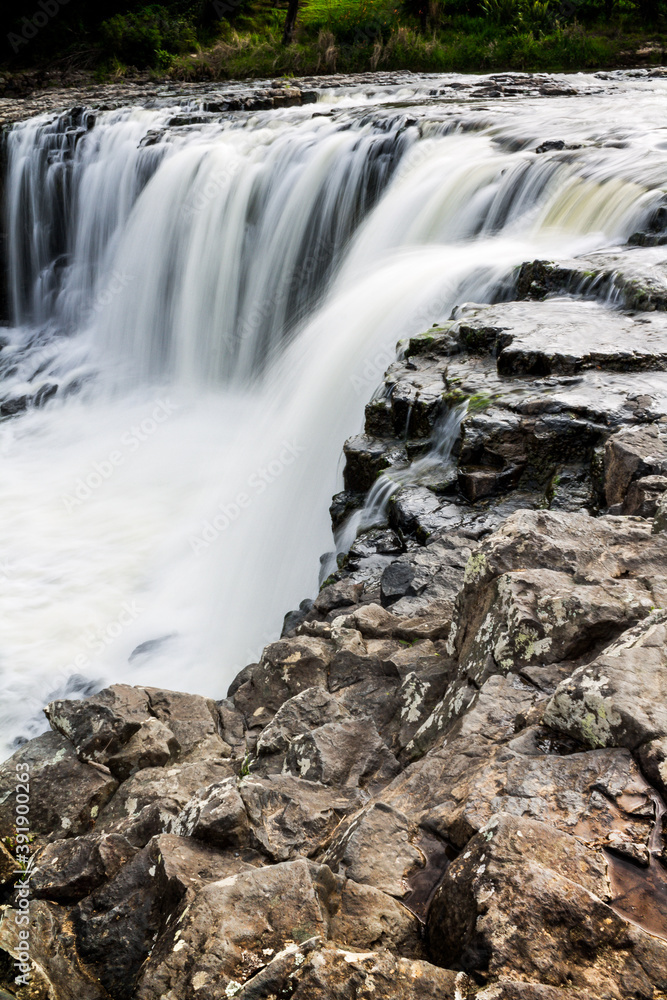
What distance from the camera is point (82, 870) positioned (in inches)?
111

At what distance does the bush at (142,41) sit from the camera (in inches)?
962

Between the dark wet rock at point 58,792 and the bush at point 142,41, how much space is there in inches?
1007

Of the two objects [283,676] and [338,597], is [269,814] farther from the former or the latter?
[338,597]

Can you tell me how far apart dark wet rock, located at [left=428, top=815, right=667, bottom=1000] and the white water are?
411 centimetres

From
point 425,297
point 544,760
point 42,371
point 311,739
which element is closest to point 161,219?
point 42,371

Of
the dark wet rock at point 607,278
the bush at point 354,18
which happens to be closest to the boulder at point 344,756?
the dark wet rock at point 607,278

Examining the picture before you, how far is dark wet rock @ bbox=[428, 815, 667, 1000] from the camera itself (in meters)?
1.71

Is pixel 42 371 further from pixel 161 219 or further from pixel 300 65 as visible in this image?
pixel 300 65

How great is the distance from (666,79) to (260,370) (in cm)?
1264

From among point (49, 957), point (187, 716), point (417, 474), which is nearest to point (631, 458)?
point (417, 474)

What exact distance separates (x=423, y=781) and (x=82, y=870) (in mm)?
1302

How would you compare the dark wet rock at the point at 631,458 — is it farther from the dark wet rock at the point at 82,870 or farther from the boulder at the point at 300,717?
the dark wet rock at the point at 82,870

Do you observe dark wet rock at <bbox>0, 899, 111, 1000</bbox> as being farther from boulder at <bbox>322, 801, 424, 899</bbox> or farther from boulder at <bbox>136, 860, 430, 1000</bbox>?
boulder at <bbox>322, 801, 424, 899</bbox>

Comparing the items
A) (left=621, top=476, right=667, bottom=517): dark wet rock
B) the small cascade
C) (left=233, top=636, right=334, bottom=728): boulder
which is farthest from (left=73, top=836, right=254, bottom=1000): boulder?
the small cascade
